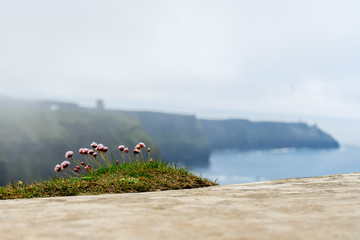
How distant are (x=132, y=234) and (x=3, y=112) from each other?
162545 mm

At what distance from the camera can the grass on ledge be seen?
7262 millimetres

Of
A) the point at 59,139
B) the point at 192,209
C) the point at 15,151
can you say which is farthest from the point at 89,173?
the point at 59,139

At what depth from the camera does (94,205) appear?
418cm

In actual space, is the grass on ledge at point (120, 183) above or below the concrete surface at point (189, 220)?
below

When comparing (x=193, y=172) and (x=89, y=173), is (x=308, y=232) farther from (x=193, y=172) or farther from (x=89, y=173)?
(x=89, y=173)

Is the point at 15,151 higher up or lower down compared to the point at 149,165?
lower down

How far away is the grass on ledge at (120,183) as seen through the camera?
7262 mm

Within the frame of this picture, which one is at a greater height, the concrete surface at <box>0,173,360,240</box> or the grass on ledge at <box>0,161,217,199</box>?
the concrete surface at <box>0,173,360,240</box>

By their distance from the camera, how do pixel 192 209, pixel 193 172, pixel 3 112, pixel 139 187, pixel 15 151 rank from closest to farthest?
pixel 192 209
pixel 139 187
pixel 193 172
pixel 15 151
pixel 3 112

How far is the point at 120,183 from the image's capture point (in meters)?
7.67

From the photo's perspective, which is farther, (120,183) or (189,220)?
(120,183)

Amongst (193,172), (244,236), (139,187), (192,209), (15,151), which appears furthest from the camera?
(15,151)

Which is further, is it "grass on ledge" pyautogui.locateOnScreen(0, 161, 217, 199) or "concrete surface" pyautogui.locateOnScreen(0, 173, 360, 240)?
"grass on ledge" pyautogui.locateOnScreen(0, 161, 217, 199)

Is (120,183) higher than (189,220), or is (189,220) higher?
(189,220)
